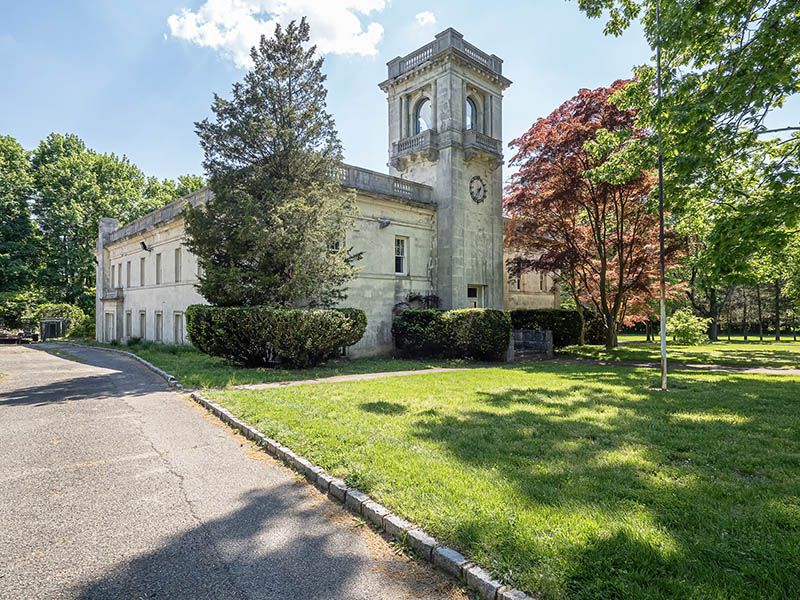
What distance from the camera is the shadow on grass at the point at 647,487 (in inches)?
104

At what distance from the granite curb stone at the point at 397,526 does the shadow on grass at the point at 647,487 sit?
172mm

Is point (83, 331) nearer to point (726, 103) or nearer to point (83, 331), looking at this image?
point (83, 331)

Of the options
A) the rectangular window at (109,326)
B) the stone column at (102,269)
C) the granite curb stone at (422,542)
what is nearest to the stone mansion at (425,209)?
the rectangular window at (109,326)

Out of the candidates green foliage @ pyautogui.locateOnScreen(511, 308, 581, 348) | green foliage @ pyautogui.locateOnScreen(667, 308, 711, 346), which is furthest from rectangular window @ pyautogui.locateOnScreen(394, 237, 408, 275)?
green foliage @ pyautogui.locateOnScreen(667, 308, 711, 346)

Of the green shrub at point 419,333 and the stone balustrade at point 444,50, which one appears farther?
the stone balustrade at point 444,50

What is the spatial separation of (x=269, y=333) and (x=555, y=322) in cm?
1553

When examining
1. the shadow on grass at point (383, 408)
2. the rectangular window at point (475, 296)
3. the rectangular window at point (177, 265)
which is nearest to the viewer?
the shadow on grass at point (383, 408)

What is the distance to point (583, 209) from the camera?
1875cm

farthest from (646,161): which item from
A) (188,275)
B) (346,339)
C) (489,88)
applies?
(188,275)

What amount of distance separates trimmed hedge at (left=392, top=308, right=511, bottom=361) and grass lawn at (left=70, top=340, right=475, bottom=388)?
0.85 meters

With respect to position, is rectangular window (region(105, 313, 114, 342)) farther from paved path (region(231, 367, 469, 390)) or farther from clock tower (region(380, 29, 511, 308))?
paved path (region(231, 367, 469, 390))

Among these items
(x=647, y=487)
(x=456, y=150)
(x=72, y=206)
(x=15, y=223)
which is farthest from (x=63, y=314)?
(x=647, y=487)

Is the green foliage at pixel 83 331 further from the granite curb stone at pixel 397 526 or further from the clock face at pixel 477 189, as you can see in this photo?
the granite curb stone at pixel 397 526

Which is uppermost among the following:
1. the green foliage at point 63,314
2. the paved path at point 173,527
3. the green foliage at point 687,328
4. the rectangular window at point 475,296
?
the rectangular window at point 475,296
